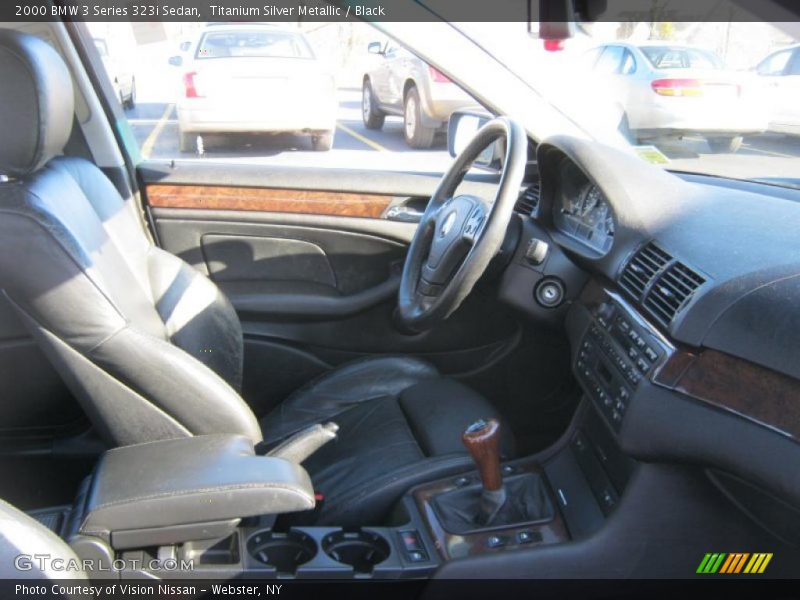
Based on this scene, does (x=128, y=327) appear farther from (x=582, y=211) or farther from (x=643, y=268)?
(x=582, y=211)

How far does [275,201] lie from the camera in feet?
9.55

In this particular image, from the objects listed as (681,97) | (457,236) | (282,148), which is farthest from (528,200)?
(282,148)

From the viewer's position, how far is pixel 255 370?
2807 mm

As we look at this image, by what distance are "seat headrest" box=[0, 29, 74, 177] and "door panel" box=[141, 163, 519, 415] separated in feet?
3.67

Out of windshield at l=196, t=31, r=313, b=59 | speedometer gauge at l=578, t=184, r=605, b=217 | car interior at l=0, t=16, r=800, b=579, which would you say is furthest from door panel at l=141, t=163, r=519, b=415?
windshield at l=196, t=31, r=313, b=59

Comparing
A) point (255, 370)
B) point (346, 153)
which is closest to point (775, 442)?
point (255, 370)

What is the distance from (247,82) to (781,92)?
2.72 m

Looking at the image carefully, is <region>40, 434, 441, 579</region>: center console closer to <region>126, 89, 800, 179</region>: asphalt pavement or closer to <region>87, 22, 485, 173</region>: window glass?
<region>126, 89, 800, 179</region>: asphalt pavement

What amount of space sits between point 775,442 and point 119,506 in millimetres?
1180

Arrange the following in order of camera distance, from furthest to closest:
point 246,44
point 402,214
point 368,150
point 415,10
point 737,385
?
1. point 368,150
2. point 246,44
3. point 402,214
4. point 415,10
5. point 737,385

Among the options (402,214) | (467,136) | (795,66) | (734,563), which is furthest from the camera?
(402,214)

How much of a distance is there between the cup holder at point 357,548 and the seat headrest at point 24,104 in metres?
1.03

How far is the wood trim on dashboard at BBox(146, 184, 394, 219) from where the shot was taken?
114 inches

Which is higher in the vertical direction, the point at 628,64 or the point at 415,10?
the point at 415,10
